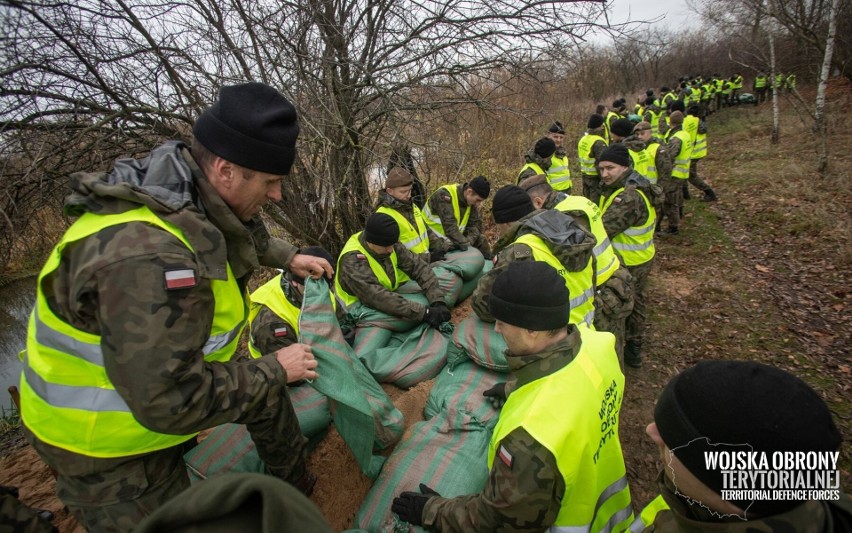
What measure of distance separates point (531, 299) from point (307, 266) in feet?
3.95

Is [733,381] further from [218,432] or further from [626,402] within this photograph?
[626,402]

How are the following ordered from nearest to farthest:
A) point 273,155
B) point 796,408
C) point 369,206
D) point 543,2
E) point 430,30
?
point 796,408
point 273,155
point 543,2
point 430,30
point 369,206

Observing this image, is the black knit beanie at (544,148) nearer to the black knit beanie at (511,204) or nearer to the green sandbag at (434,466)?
the black knit beanie at (511,204)

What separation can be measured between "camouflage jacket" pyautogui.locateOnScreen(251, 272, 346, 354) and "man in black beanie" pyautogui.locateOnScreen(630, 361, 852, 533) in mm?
2015

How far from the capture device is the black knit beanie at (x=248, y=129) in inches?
51.6

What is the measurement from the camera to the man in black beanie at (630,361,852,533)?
81cm

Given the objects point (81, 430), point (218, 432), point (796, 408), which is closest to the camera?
point (796, 408)

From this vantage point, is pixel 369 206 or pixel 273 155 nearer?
pixel 273 155

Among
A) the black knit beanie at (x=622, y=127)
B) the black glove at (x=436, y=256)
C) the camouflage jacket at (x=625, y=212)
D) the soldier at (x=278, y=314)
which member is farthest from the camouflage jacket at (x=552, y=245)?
the black knit beanie at (x=622, y=127)

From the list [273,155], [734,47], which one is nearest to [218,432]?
[273,155]

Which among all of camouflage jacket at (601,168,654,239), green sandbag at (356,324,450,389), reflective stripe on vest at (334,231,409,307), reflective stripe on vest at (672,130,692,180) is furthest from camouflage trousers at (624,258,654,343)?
reflective stripe on vest at (672,130,692,180)

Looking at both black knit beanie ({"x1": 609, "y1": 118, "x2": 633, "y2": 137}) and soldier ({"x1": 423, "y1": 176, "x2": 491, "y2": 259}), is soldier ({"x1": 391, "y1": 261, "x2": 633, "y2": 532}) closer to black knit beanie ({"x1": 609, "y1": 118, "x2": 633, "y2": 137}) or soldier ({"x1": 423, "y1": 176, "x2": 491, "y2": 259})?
soldier ({"x1": 423, "y1": 176, "x2": 491, "y2": 259})

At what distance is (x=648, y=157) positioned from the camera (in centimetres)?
587

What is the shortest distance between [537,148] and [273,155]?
514 cm
